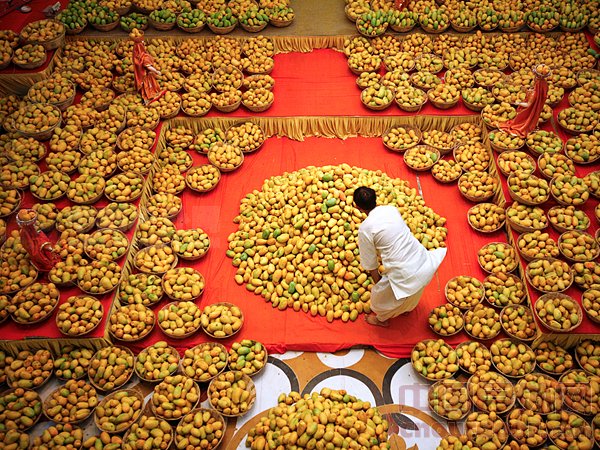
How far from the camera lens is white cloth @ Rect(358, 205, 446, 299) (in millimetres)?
3576

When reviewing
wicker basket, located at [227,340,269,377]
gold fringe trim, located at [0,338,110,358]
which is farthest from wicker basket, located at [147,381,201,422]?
gold fringe trim, located at [0,338,110,358]

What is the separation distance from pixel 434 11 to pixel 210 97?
9.58ft

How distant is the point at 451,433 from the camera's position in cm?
379

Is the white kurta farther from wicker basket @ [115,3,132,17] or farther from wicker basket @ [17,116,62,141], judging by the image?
wicker basket @ [115,3,132,17]

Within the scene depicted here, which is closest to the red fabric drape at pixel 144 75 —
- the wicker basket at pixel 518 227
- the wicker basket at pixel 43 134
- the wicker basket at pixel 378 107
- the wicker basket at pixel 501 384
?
the wicker basket at pixel 43 134

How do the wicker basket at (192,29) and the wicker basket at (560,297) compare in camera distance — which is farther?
the wicker basket at (192,29)

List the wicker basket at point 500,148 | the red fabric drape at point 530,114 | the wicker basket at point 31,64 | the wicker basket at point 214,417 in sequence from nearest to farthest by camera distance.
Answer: the wicker basket at point 214,417
the red fabric drape at point 530,114
the wicker basket at point 500,148
the wicker basket at point 31,64

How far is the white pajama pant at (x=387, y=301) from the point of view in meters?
3.91

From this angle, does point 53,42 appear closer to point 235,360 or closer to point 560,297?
point 235,360

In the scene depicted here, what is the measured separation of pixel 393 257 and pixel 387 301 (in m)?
0.48

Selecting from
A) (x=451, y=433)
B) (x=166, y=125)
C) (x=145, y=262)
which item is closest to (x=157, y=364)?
(x=145, y=262)

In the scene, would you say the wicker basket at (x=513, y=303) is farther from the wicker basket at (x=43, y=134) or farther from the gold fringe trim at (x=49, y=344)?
the wicker basket at (x=43, y=134)

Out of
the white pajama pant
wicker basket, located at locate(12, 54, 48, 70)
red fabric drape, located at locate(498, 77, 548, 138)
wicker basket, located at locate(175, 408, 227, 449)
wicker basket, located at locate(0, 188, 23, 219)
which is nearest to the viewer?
wicker basket, located at locate(175, 408, 227, 449)

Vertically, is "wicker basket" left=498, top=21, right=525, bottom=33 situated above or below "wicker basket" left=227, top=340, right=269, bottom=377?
above
